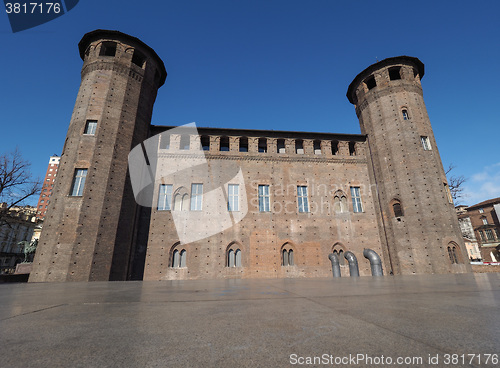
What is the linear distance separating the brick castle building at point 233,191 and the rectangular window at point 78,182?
0.08 meters

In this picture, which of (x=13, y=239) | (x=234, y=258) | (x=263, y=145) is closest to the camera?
(x=234, y=258)

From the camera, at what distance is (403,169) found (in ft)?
57.2

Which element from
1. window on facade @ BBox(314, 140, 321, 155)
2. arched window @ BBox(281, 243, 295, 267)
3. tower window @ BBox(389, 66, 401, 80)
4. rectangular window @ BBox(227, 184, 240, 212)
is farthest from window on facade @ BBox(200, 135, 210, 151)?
tower window @ BBox(389, 66, 401, 80)

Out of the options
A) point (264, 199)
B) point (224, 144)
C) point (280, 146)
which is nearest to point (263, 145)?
point (280, 146)

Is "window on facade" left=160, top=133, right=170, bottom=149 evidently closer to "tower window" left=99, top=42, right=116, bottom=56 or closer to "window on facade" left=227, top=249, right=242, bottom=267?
"tower window" left=99, top=42, right=116, bottom=56

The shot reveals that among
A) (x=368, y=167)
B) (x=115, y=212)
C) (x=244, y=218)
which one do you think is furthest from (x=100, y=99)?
(x=368, y=167)

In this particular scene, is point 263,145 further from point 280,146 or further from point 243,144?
point 243,144

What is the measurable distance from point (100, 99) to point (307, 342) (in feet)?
62.9

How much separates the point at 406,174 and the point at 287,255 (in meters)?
10.5

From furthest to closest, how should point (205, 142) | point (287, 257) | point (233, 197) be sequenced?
1. point (205, 142)
2. point (233, 197)
3. point (287, 257)

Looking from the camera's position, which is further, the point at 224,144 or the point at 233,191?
the point at 224,144

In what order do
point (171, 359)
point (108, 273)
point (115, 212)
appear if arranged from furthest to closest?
1. point (115, 212)
2. point (108, 273)
3. point (171, 359)

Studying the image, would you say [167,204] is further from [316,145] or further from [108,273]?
[316,145]

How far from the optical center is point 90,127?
51.1ft
